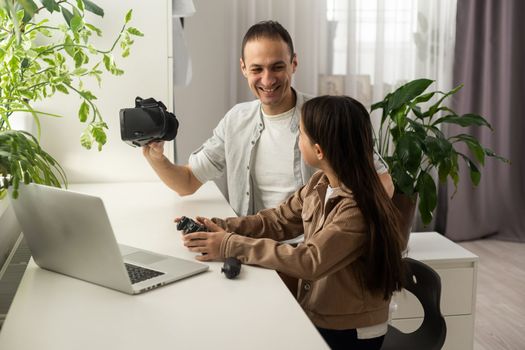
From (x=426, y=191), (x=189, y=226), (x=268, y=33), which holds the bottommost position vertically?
(x=426, y=191)

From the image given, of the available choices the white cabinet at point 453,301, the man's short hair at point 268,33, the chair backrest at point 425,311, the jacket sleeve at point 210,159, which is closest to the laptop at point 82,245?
the chair backrest at point 425,311

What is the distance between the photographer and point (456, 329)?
237cm

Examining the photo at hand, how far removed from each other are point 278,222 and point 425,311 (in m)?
0.43

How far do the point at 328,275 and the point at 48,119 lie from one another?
124 centimetres

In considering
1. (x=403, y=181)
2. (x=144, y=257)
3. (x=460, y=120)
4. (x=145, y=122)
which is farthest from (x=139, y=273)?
(x=460, y=120)

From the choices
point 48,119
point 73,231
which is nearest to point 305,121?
point 73,231

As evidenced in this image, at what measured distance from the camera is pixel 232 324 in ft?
3.60

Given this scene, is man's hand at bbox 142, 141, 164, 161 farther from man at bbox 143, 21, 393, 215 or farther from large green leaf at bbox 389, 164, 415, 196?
large green leaf at bbox 389, 164, 415, 196

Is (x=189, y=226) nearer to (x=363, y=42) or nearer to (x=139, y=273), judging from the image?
(x=139, y=273)

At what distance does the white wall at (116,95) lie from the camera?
7.40ft

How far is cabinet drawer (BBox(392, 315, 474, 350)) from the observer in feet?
7.70

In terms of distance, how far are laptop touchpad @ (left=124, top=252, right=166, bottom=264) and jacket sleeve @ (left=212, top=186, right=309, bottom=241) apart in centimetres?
30

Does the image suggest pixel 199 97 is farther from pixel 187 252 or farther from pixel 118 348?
pixel 118 348

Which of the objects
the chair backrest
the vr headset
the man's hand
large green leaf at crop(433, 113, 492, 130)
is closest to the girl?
the chair backrest
